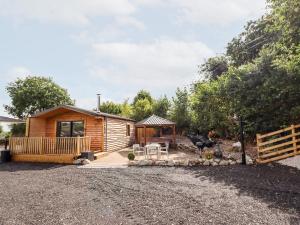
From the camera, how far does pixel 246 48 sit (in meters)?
26.4

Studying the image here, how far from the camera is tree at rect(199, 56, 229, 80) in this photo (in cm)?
3039

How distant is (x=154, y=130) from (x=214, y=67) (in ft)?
41.1

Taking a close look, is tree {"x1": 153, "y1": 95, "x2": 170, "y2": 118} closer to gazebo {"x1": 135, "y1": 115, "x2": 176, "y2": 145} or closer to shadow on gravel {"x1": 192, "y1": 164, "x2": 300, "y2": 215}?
gazebo {"x1": 135, "y1": 115, "x2": 176, "y2": 145}

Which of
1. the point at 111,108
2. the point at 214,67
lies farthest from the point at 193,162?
the point at 111,108

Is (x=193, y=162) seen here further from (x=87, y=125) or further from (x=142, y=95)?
(x=142, y=95)

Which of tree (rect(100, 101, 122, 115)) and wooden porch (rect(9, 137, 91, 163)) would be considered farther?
tree (rect(100, 101, 122, 115))

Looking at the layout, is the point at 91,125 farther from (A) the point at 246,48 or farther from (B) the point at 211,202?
(A) the point at 246,48

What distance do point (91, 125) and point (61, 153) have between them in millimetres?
3258

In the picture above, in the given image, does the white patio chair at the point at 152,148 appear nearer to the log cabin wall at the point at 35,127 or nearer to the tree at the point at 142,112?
the log cabin wall at the point at 35,127

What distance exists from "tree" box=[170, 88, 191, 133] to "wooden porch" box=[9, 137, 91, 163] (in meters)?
14.8

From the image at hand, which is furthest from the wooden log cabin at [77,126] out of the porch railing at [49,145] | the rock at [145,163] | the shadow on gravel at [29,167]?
the rock at [145,163]

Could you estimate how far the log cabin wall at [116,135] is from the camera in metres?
16.1

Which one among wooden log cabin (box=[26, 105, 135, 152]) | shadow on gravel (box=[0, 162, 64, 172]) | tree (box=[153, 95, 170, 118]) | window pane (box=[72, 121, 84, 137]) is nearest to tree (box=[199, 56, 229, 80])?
tree (box=[153, 95, 170, 118])

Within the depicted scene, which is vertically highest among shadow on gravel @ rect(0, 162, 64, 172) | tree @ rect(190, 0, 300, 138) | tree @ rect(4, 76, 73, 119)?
tree @ rect(4, 76, 73, 119)
